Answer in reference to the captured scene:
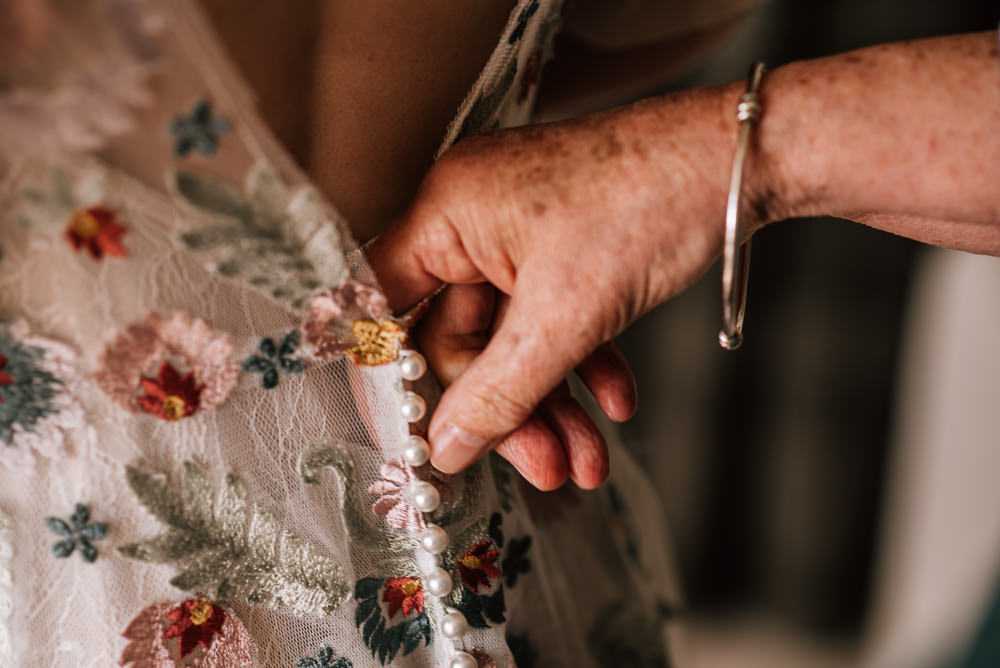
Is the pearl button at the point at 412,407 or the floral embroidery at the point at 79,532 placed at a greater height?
the pearl button at the point at 412,407

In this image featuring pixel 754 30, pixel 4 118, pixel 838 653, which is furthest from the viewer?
pixel 838 653

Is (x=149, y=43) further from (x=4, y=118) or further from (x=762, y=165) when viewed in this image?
(x=762, y=165)

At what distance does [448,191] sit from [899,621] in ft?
5.07

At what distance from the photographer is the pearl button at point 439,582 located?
464 millimetres

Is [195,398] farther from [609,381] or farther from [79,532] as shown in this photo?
[609,381]

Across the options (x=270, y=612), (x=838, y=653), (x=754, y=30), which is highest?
(x=754, y=30)

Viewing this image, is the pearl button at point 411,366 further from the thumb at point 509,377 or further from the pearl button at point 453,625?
the pearl button at point 453,625

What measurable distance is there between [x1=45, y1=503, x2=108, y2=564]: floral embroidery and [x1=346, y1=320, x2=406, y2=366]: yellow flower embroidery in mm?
172

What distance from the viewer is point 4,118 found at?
12.3 inches

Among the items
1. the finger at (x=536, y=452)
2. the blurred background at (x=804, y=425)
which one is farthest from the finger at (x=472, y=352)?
the blurred background at (x=804, y=425)

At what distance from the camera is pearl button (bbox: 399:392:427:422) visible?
0.45m

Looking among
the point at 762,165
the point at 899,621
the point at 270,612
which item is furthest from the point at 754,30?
the point at 270,612

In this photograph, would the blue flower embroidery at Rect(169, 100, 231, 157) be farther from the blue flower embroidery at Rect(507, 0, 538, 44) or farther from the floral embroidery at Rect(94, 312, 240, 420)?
the blue flower embroidery at Rect(507, 0, 538, 44)

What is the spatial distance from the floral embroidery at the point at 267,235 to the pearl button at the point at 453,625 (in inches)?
8.9
